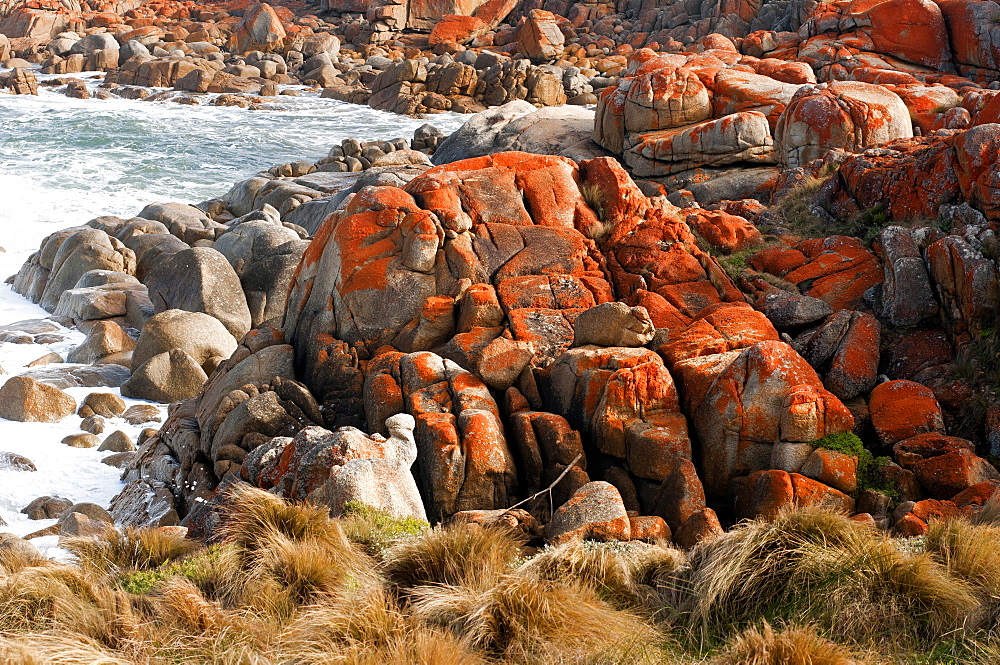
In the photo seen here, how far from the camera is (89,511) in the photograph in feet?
38.4

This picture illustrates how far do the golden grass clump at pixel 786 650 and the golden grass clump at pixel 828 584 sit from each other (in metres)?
0.56

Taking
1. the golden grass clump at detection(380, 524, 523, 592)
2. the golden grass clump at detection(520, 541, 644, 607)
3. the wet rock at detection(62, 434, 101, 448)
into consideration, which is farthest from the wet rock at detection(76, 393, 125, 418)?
the golden grass clump at detection(520, 541, 644, 607)

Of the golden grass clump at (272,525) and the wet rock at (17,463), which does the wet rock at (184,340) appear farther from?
the golden grass clump at (272,525)

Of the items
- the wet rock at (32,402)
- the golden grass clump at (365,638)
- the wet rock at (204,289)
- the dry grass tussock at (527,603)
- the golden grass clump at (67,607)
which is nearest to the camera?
the golden grass clump at (365,638)

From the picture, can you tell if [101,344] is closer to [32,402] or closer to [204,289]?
[204,289]

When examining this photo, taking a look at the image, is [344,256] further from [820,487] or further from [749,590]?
[749,590]

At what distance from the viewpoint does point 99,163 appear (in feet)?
121

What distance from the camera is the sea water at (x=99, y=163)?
1375cm

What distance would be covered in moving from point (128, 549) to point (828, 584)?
18.6 feet

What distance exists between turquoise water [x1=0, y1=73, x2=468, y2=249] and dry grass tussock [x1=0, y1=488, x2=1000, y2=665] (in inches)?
960

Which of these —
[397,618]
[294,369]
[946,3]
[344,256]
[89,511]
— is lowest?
[89,511]

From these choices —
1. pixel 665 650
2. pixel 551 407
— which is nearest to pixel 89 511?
pixel 551 407

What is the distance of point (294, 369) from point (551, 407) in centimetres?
408

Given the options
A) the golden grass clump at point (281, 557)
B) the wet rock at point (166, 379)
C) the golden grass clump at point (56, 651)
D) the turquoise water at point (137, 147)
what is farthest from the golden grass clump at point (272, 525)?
the turquoise water at point (137, 147)
